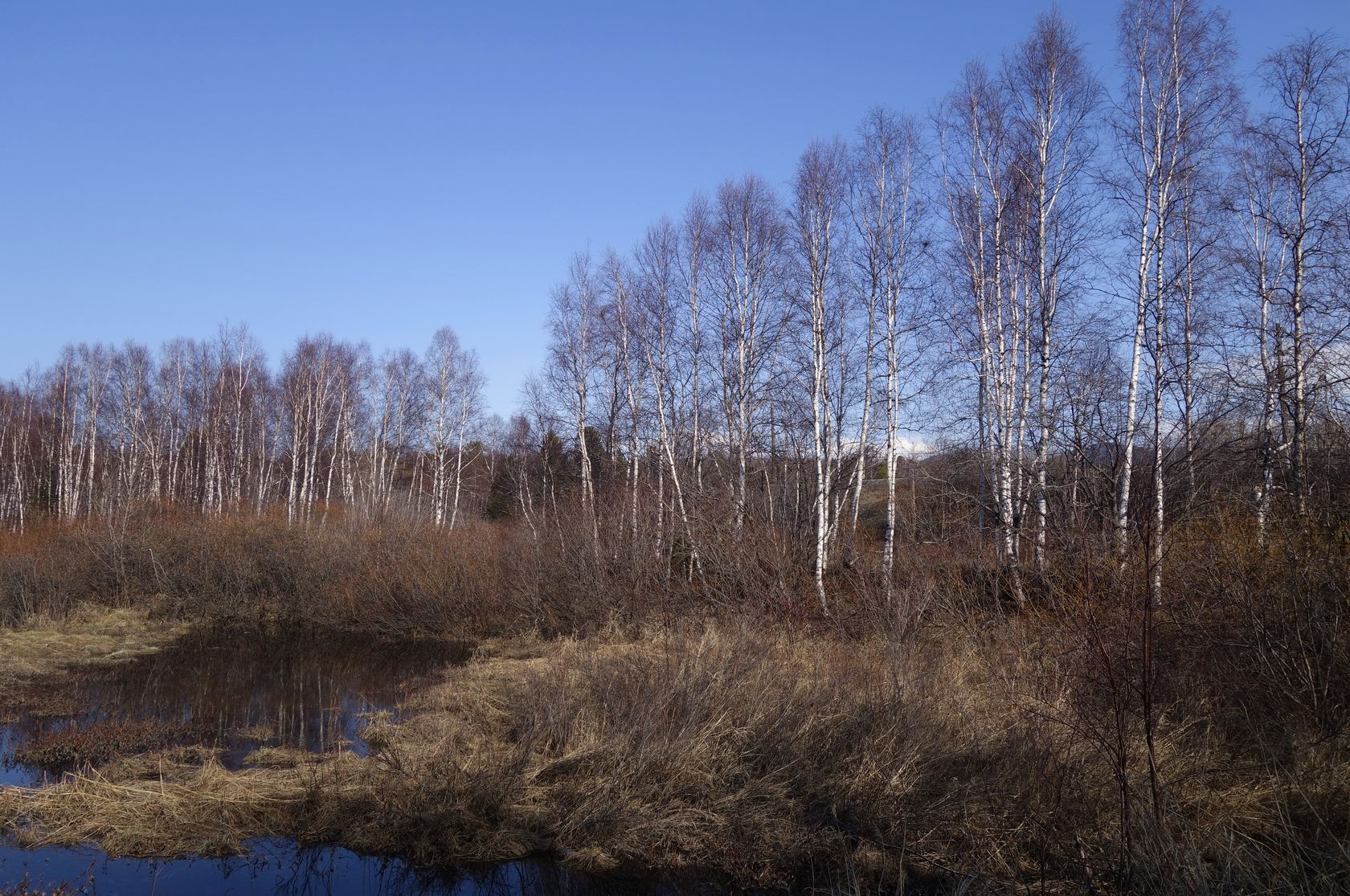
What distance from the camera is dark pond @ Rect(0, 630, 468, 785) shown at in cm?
934

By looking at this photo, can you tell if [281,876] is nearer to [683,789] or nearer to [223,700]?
[683,789]

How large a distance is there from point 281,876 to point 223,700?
23.2 feet

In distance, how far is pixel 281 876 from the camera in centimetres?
627

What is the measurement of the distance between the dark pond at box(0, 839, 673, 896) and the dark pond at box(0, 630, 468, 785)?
2562 mm

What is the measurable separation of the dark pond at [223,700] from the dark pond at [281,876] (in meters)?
2.56

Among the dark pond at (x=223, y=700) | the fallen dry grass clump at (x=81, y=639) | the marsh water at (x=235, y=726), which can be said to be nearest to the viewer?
→ the marsh water at (x=235, y=726)

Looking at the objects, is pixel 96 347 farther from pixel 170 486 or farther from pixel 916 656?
pixel 916 656

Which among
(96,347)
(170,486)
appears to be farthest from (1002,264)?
(96,347)

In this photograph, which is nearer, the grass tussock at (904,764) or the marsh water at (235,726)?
the grass tussock at (904,764)

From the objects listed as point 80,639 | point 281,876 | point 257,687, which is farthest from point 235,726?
point 80,639

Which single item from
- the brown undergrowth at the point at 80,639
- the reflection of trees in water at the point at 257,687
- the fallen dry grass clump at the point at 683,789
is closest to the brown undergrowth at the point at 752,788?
the fallen dry grass clump at the point at 683,789

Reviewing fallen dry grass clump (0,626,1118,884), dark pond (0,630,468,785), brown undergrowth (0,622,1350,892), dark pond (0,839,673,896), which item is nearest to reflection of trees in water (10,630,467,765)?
dark pond (0,630,468,785)

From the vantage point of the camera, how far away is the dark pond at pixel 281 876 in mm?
6027

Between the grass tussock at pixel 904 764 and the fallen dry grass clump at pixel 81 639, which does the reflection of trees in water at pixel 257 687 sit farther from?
the grass tussock at pixel 904 764
